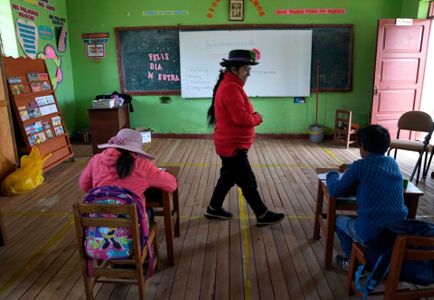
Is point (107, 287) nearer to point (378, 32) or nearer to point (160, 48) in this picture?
point (160, 48)

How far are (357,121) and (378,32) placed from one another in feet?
5.22

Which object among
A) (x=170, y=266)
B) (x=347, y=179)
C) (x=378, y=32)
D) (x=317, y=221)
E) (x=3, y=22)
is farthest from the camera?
(x=378, y=32)

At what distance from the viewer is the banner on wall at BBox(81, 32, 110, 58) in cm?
592

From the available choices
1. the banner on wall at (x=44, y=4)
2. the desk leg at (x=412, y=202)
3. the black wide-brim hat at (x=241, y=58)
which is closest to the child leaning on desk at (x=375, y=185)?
the desk leg at (x=412, y=202)

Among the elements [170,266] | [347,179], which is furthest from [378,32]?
[170,266]

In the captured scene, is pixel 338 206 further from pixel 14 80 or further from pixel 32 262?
pixel 14 80

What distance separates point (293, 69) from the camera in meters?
5.84

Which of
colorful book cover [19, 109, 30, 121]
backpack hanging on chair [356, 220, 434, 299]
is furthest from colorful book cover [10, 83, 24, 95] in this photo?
backpack hanging on chair [356, 220, 434, 299]

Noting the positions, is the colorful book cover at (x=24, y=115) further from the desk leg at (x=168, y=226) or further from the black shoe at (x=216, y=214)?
the desk leg at (x=168, y=226)

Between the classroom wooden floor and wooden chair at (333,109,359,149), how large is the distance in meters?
1.64

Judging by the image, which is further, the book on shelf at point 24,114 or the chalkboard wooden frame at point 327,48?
the chalkboard wooden frame at point 327,48

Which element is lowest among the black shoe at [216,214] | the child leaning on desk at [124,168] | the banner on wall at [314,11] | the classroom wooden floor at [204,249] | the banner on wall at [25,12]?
the classroom wooden floor at [204,249]

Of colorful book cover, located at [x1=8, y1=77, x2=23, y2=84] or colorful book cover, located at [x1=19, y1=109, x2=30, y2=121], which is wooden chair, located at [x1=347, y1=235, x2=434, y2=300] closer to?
colorful book cover, located at [x1=19, y1=109, x2=30, y2=121]

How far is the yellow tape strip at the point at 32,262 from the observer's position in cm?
214
